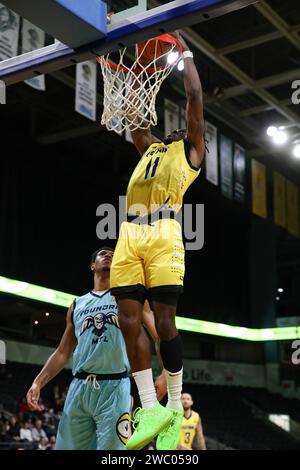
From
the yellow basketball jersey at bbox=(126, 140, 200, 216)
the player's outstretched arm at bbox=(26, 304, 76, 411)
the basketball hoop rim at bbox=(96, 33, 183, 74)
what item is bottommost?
the player's outstretched arm at bbox=(26, 304, 76, 411)

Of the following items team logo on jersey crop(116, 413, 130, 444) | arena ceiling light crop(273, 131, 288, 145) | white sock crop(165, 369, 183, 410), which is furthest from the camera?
arena ceiling light crop(273, 131, 288, 145)

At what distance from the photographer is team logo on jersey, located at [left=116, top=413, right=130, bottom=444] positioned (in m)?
4.38

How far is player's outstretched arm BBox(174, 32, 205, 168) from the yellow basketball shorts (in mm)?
480

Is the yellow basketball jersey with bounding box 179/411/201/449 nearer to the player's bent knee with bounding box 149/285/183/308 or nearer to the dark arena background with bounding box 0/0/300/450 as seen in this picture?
the dark arena background with bounding box 0/0/300/450

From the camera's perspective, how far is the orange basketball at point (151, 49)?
416 centimetres

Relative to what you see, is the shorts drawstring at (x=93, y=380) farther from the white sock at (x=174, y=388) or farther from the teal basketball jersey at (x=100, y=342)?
the white sock at (x=174, y=388)

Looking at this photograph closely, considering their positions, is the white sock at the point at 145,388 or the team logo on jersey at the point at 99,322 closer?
the white sock at the point at 145,388

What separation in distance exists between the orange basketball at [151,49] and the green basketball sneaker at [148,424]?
2.13m

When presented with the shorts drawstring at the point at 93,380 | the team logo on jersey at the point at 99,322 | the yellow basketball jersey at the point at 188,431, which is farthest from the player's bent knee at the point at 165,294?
the yellow basketball jersey at the point at 188,431

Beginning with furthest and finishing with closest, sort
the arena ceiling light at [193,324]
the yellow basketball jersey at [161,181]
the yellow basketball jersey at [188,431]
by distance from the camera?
the arena ceiling light at [193,324] → the yellow basketball jersey at [188,431] → the yellow basketball jersey at [161,181]

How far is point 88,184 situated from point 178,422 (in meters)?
11.5

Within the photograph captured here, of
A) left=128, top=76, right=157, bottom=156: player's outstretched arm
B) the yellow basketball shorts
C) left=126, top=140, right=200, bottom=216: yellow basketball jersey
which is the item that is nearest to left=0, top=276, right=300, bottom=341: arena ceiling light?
left=128, top=76, right=157, bottom=156: player's outstretched arm

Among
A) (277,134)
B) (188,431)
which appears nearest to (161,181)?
(188,431)

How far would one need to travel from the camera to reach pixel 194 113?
12.7 ft
